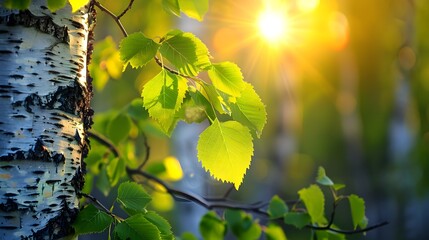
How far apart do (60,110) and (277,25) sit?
24.8 ft

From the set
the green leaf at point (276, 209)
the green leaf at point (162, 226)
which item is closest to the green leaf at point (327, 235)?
the green leaf at point (276, 209)

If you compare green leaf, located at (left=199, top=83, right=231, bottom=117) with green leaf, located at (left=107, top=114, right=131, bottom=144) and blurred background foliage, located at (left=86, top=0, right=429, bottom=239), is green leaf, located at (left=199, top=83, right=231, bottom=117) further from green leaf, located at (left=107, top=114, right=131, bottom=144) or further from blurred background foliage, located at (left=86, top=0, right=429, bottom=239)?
blurred background foliage, located at (left=86, top=0, right=429, bottom=239)

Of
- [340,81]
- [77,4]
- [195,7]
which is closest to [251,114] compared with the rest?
[195,7]

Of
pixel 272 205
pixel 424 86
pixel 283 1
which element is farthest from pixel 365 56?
pixel 272 205

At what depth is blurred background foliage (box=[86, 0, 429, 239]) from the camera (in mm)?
8406

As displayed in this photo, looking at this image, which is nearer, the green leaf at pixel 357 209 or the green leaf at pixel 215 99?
the green leaf at pixel 215 99

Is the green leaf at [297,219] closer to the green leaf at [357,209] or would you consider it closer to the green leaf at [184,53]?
the green leaf at [357,209]

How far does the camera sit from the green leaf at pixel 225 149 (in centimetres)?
107

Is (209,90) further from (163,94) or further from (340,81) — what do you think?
(340,81)

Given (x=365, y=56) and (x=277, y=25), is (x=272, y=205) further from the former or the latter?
(x=365, y=56)

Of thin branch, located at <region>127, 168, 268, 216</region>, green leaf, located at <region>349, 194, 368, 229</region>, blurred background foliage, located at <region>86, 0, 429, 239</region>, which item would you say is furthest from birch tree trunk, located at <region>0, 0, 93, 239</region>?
blurred background foliage, located at <region>86, 0, 429, 239</region>

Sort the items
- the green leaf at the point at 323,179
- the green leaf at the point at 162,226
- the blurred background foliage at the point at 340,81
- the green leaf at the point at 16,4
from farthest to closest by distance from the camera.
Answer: the blurred background foliage at the point at 340,81
the green leaf at the point at 323,179
the green leaf at the point at 162,226
the green leaf at the point at 16,4

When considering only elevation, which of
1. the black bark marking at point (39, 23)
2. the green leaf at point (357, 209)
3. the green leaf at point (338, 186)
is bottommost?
the green leaf at point (357, 209)

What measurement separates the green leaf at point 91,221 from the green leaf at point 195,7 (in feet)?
1.62
